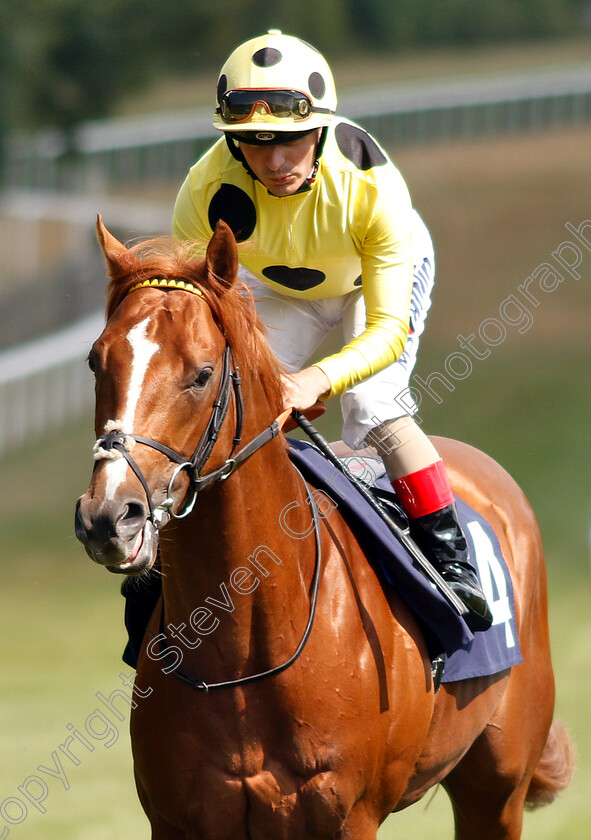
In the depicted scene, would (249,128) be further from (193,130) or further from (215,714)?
(193,130)

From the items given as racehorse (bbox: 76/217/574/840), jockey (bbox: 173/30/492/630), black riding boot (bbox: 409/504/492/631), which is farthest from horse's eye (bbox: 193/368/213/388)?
black riding boot (bbox: 409/504/492/631)

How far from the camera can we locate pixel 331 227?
282 centimetres

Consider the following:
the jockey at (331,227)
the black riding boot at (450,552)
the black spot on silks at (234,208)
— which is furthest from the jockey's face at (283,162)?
the black riding boot at (450,552)

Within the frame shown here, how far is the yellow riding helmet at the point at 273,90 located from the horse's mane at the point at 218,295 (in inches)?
15.5

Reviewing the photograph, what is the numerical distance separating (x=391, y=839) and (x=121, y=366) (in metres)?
2.87

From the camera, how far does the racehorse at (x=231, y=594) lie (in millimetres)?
2078

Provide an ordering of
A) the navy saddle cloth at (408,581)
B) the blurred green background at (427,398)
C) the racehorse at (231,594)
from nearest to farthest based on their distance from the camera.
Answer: the racehorse at (231,594) < the navy saddle cloth at (408,581) < the blurred green background at (427,398)

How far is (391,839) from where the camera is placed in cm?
429

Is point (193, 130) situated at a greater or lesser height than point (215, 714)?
lesser

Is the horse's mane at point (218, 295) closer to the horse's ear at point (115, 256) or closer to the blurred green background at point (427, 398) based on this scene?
the horse's ear at point (115, 256)

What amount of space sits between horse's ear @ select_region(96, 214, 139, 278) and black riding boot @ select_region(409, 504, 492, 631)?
1077 mm

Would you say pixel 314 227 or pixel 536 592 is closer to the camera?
pixel 314 227

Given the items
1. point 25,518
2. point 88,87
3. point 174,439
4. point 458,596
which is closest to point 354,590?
point 458,596

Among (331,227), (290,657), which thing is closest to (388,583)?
(290,657)
